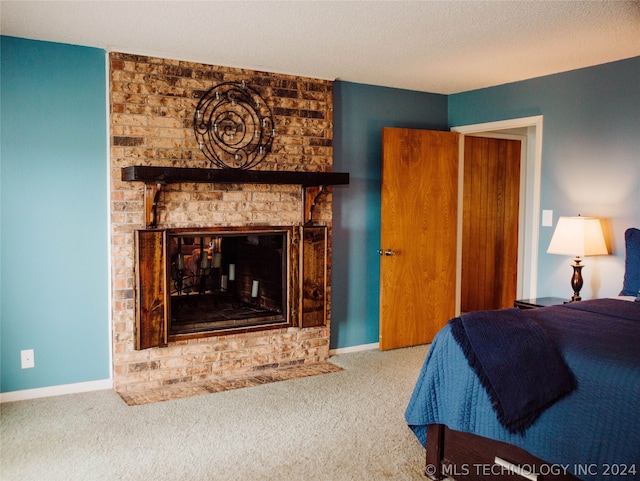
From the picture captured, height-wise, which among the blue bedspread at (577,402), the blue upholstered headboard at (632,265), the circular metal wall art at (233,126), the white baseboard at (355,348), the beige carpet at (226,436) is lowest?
the beige carpet at (226,436)

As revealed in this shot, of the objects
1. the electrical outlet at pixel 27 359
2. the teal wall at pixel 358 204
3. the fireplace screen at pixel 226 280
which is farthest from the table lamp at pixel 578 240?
the electrical outlet at pixel 27 359

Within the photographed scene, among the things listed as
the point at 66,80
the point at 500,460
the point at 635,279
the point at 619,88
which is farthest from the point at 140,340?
the point at 619,88

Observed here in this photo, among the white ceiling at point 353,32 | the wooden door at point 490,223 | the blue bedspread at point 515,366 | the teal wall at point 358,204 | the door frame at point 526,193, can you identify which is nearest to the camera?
the blue bedspread at point 515,366

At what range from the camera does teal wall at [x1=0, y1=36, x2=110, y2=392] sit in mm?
3498

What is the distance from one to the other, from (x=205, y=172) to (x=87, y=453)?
5.88ft

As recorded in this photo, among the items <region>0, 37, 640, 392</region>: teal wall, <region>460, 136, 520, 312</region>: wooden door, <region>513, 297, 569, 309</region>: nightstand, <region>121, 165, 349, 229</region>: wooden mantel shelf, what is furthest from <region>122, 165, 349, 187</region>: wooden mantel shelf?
<region>460, 136, 520, 312</region>: wooden door

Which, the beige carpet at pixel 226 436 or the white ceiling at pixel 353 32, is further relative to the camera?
the white ceiling at pixel 353 32

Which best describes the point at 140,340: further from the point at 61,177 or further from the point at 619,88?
the point at 619,88

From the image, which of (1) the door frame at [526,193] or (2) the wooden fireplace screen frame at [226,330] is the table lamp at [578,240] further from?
(2) the wooden fireplace screen frame at [226,330]

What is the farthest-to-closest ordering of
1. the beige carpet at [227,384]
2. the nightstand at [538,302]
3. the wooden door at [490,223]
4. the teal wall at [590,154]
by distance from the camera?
1. the wooden door at [490,223]
2. the nightstand at [538,302]
3. the teal wall at [590,154]
4. the beige carpet at [227,384]

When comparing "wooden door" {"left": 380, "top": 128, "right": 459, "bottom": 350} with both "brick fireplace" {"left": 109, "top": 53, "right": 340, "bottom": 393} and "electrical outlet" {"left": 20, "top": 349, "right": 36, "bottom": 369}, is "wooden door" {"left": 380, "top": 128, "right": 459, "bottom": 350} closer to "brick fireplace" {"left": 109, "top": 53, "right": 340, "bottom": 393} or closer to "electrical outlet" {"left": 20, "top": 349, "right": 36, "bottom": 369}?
"brick fireplace" {"left": 109, "top": 53, "right": 340, "bottom": 393}

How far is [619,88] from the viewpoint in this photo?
12.6 ft

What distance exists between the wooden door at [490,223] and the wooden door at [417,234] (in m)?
1.01

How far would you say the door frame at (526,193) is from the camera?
444 centimetres
